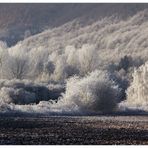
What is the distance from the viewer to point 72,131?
29.0m

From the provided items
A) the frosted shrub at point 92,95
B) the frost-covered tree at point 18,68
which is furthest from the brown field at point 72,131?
the frost-covered tree at point 18,68

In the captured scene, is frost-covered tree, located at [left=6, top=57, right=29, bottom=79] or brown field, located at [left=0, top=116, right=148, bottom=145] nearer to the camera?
brown field, located at [left=0, top=116, right=148, bottom=145]

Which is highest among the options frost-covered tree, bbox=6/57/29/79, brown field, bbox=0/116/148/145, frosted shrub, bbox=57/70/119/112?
frost-covered tree, bbox=6/57/29/79

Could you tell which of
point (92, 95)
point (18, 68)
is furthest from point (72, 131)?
point (18, 68)

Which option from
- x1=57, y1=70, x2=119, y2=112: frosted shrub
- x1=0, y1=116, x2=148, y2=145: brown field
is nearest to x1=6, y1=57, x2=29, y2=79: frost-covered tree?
x1=57, y1=70, x2=119, y2=112: frosted shrub

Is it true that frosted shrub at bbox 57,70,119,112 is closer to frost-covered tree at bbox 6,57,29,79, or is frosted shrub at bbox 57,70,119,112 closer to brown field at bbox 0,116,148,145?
brown field at bbox 0,116,148,145

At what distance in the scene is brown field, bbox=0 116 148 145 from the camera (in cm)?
2589

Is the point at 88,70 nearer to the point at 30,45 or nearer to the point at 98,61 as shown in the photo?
the point at 98,61

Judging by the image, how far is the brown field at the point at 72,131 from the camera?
2589 cm

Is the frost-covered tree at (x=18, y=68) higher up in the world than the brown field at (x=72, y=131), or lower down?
higher up

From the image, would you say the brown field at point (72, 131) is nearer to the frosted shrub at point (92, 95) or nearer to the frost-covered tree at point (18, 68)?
the frosted shrub at point (92, 95)

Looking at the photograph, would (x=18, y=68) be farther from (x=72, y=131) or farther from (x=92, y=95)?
(x=72, y=131)

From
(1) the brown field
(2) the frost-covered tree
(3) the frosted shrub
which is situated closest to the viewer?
(1) the brown field

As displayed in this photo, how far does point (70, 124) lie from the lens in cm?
3194
